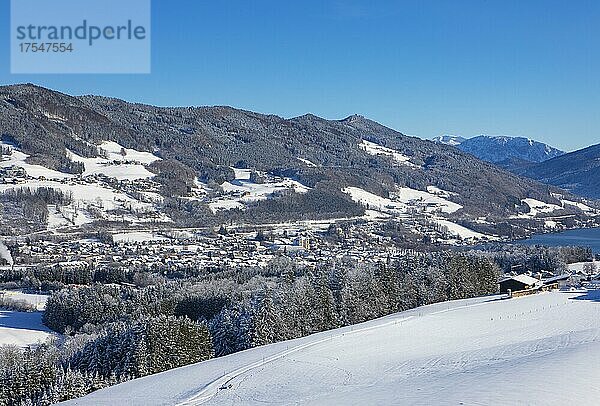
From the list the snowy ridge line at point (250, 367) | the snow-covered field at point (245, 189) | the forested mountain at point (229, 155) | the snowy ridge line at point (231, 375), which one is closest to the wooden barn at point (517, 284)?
the snowy ridge line at point (250, 367)

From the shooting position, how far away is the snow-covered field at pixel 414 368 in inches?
635

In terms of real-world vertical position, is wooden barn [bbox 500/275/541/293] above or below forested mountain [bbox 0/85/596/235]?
below

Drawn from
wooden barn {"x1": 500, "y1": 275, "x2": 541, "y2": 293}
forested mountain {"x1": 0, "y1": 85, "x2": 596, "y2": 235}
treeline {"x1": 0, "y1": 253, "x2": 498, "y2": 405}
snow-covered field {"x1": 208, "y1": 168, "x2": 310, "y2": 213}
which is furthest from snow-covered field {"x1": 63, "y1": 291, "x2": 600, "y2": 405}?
snow-covered field {"x1": 208, "y1": 168, "x2": 310, "y2": 213}

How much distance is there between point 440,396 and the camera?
612 inches

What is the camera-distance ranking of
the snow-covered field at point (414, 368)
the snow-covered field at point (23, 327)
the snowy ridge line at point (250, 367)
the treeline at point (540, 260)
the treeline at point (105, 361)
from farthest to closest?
the treeline at point (540, 260) → the snow-covered field at point (23, 327) → the treeline at point (105, 361) → the snowy ridge line at point (250, 367) → the snow-covered field at point (414, 368)

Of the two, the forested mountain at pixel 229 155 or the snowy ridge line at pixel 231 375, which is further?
the forested mountain at pixel 229 155

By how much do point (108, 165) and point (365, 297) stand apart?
105 meters

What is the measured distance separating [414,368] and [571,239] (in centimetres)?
10108

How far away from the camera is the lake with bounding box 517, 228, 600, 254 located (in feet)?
344

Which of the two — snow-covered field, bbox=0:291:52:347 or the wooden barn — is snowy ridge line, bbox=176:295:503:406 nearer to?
the wooden barn

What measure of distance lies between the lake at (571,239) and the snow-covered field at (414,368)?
7225cm

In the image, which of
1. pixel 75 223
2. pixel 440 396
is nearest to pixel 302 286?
pixel 440 396

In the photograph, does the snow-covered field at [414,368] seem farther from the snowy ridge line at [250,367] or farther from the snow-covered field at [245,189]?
the snow-covered field at [245,189]

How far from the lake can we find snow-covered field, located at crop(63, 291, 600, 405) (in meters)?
72.3
